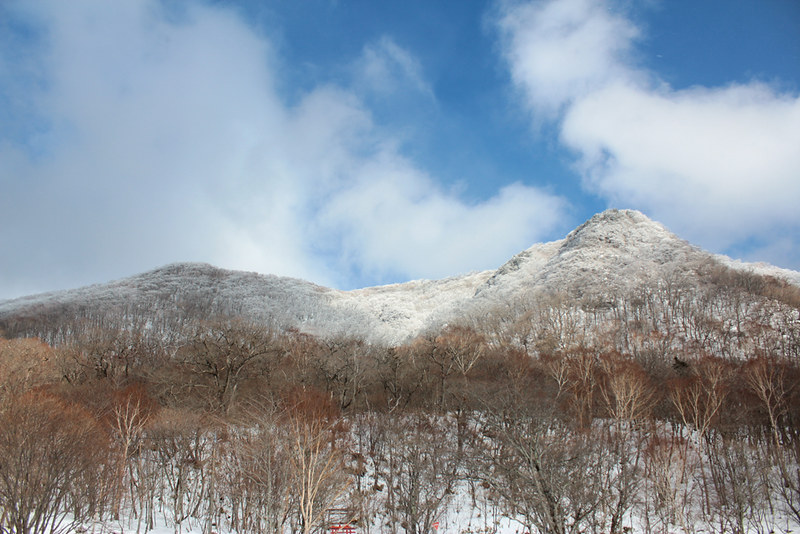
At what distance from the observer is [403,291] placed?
19900 cm

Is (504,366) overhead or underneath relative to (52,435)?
overhead

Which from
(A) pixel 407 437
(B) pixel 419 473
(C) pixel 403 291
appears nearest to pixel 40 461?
(B) pixel 419 473

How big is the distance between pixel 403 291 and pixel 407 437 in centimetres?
16266

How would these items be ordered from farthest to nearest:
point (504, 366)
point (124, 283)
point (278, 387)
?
point (124, 283)
point (504, 366)
point (278, 387)

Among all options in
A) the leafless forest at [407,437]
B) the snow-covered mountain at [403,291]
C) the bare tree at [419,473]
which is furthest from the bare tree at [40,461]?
the snow-covered mountain at [403,291]

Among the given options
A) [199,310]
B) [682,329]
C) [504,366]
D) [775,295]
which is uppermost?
[199,310]

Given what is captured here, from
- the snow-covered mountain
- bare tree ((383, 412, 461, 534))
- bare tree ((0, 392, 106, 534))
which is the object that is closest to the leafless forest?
bare tree ((0, 392, 106, 534))

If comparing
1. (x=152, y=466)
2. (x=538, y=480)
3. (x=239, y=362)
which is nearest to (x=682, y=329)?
(x=538, y=480)

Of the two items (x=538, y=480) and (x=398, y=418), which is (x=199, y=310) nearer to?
(x=398, y=418)

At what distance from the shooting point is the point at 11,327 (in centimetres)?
11269

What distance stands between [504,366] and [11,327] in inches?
4973

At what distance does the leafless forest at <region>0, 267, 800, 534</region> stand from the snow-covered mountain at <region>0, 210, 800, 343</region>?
3731 centimetres

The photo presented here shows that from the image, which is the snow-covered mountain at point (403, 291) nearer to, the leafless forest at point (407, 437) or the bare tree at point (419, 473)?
the leafless forest at point (407, 437)

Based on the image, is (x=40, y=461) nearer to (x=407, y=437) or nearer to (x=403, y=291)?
(x=407, y=437)
